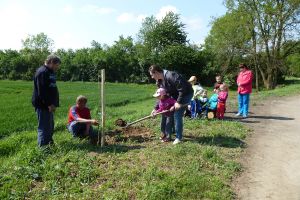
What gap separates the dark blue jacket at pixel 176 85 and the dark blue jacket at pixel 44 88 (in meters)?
2.45

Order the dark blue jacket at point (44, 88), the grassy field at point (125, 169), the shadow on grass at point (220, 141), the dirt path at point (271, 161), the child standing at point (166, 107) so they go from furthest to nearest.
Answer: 1. the child standing at point (166, 107)
2. the shadow on grass at point (220, 141)
3. the dark blue jacket at point (44, 88)
4. the dirt path at point (271, 161)
5. the grassy field at point (125, 169)

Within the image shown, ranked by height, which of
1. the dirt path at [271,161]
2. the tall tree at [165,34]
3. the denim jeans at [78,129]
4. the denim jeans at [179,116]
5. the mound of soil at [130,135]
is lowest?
the dirt path at [271,161]

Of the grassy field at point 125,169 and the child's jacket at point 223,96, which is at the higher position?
the child's jacket at point 223,96

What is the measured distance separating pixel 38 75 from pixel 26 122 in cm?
600

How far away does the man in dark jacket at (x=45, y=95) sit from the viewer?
8.26 meters

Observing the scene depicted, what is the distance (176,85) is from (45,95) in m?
2.81

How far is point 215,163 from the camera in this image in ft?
25.5

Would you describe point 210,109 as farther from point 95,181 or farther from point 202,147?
point 95,181

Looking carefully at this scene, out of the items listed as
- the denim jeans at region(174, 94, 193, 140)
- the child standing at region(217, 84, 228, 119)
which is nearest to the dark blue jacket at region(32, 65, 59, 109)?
the denim jeans at region(174, 94, 193, 140)

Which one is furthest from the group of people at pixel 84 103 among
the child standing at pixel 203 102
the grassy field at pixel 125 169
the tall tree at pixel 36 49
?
the tall tree at pixel 36 49

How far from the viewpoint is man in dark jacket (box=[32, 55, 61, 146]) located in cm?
826

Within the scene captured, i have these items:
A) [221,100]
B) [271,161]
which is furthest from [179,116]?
[221,100]

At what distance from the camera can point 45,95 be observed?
8.31 meters

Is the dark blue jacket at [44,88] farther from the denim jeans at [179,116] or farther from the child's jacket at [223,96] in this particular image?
the child's jacket at [223,96]
